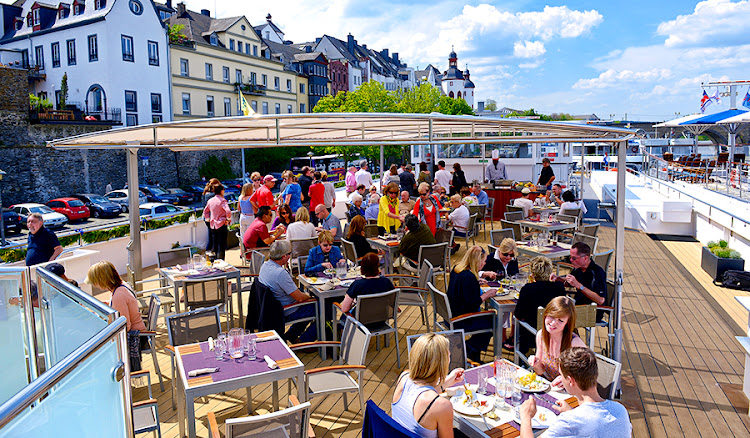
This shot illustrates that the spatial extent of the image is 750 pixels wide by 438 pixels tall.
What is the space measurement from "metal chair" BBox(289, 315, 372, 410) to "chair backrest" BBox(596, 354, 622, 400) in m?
1.79

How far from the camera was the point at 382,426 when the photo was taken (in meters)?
3.17

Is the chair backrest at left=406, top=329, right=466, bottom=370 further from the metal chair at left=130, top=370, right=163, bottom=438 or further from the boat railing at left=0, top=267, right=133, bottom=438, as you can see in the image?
the boat railing at left=0, top=267, right=133, bottom=438

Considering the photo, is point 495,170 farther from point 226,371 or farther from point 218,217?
point 226,371

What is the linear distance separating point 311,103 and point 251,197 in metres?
51.3

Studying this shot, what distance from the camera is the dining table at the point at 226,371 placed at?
12.5ft

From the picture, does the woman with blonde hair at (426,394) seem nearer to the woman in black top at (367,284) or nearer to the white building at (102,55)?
the woman in black top at (367,284)

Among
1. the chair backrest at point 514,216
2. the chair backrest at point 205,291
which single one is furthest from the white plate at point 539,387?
the chair backrest at point 514,216

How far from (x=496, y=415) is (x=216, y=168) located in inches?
1681

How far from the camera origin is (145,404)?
399 cm

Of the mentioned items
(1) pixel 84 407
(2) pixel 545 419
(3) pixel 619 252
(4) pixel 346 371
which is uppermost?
(1) pixel 84 407

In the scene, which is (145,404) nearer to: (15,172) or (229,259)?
(229,259)

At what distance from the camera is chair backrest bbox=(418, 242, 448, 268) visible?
798 centimetres

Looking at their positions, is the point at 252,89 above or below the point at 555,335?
above

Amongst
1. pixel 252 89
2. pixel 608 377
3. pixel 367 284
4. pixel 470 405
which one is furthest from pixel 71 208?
pixel 608 377
